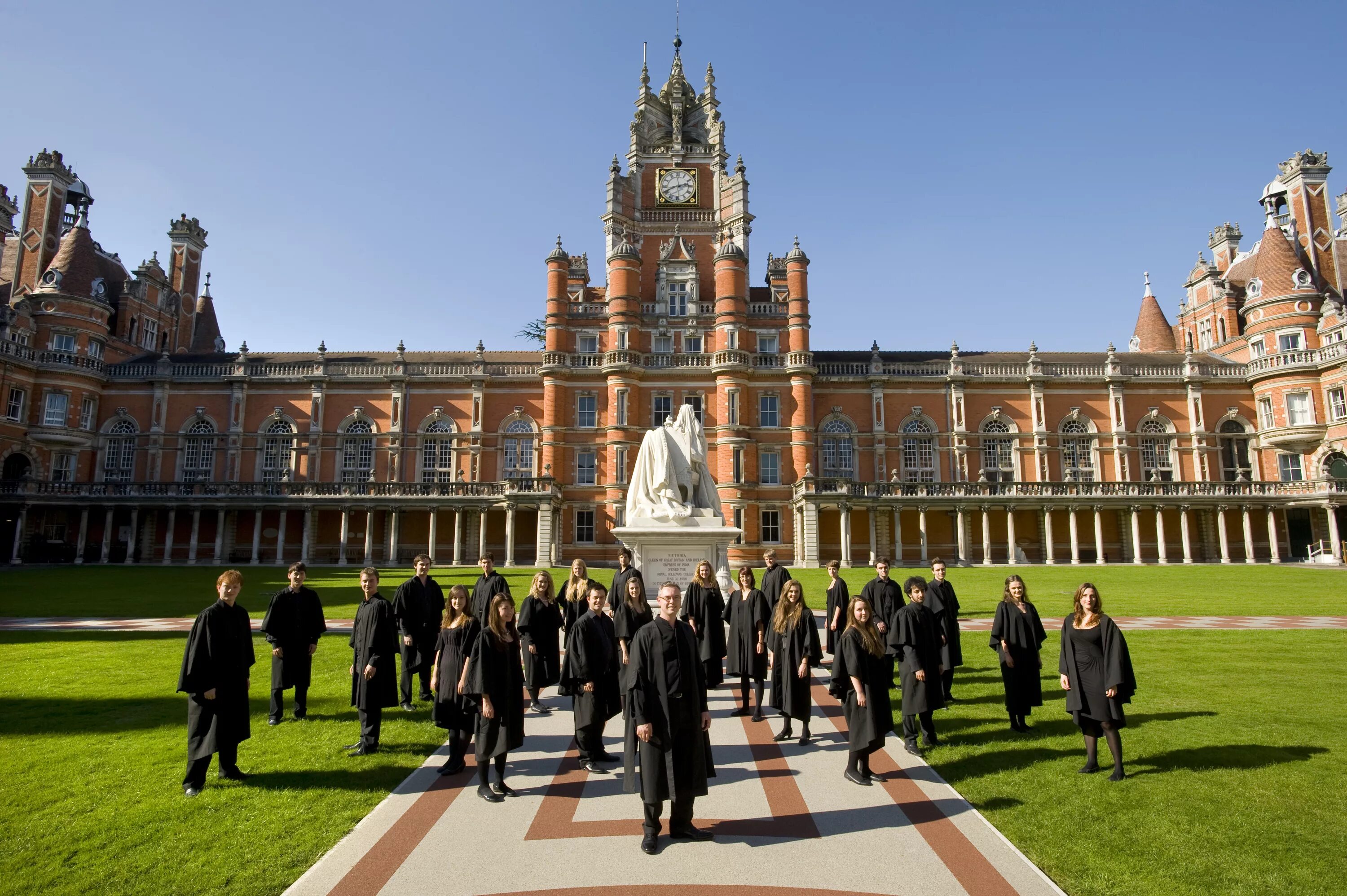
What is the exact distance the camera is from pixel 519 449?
1726 inches

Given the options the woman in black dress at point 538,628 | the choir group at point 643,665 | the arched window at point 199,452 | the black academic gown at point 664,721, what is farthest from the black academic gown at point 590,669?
the arched window at point 199,452

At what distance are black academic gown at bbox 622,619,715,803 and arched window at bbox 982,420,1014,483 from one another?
135 ft

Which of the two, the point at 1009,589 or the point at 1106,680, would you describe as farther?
the point at 1009,589

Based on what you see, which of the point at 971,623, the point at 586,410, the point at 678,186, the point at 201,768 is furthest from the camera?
the point at 678,186

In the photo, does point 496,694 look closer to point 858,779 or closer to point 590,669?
point 590,669

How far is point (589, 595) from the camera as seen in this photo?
27.6 ft

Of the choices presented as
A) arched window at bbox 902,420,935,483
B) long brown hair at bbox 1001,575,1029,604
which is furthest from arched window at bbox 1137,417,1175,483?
long brown hair at bbox 1001,575,1029,604

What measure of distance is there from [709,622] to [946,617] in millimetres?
3144

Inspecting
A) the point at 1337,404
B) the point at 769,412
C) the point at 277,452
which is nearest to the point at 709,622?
the point at 769,412

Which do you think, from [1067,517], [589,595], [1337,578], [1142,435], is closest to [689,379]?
[1067,517]

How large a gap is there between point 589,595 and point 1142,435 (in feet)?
147

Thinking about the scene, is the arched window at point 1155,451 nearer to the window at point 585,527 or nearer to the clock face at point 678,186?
the clock face at point 678,186

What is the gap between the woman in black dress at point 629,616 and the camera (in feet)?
28.4

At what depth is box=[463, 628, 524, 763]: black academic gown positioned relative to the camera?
704 cm
